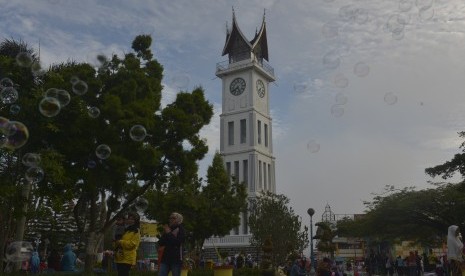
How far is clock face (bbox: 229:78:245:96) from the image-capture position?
6384 cm

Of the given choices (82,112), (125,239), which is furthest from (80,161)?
(125,239)

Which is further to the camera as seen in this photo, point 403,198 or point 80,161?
point 403,198

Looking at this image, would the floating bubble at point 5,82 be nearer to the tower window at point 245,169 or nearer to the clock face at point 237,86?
the tower window at point 245,169

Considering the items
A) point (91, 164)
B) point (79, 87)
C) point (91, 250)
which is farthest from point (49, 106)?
point (91, 250)

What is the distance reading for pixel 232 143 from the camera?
63.2m

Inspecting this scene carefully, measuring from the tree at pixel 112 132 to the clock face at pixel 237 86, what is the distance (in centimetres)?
4303

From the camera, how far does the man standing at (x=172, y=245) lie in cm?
900

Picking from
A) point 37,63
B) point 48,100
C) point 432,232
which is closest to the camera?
point 48,100

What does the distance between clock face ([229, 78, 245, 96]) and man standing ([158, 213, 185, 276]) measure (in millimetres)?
55048

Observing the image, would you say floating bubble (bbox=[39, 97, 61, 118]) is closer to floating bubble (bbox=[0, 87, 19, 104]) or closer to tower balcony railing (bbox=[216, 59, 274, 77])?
floating bubble (bbox=[0, 87, 19, 104])

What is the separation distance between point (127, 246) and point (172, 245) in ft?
2.94

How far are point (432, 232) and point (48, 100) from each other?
1525 inches

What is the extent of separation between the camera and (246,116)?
6269 cm

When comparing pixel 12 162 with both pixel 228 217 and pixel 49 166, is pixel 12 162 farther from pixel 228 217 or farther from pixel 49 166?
pixel 228 217
